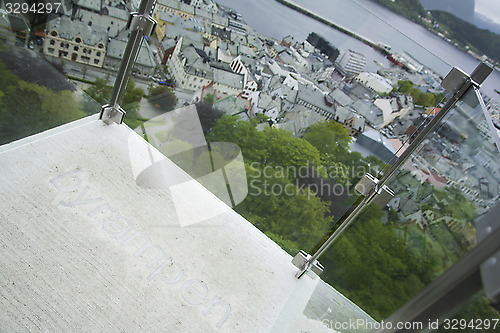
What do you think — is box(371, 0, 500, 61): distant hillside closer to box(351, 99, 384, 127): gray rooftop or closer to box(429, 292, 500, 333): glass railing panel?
box(351, 99, 384, 127): gray rooftop

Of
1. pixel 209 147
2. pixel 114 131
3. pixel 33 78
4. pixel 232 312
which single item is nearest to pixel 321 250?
pixel 232 312

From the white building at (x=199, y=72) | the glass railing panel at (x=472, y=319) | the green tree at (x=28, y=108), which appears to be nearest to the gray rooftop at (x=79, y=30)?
the green tree at (x=28, y=108)

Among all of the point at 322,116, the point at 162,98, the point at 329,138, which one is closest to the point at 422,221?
the point at 329,138

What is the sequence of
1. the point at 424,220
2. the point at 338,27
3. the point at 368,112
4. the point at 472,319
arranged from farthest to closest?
the point at 338,27 → the point at 368,112 → the point at 424,220 → the point at 472,319

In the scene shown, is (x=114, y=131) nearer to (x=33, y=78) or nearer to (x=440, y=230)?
(x=33, y=78)

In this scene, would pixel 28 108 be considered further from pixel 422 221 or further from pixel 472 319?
pixel 472 319

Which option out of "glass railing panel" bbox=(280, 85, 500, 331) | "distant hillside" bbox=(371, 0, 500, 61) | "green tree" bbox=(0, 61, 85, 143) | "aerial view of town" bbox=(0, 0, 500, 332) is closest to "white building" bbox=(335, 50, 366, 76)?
"aerial view of town" bbox=(0, 0, 500, 332)
